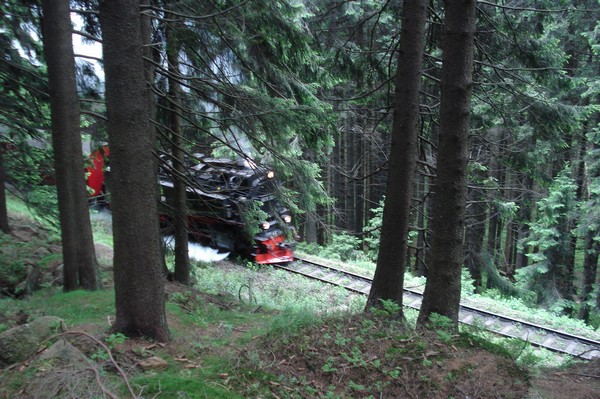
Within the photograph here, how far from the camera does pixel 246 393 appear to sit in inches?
140

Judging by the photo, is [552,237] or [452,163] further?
[552,237]

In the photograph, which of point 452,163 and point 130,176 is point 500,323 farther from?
point 130,176

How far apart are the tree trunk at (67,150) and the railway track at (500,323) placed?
24.8 ft

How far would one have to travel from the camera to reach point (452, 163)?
5.73 m

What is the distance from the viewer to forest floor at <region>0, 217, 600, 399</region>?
3.36m

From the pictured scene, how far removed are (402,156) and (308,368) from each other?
363 cm

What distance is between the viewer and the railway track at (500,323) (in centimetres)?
1026

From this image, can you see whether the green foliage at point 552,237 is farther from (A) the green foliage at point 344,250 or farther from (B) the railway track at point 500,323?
(B) the railway track at point 500,323

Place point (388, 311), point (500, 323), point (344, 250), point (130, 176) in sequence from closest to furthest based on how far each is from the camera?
point (130, 176), point (388, 311), point (500, 323), point (344, 250)

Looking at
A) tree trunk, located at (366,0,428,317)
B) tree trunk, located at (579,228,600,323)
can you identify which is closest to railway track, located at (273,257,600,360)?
tree trunk, located at (366,0,428,317)

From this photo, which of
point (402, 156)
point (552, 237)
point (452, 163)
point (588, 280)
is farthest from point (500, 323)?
point (588, 280)

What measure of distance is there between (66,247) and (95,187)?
14.2 metres

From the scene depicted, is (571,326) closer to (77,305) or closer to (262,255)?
(262,255)

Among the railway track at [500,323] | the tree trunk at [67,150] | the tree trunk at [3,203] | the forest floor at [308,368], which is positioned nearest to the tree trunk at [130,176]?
the forest floor at [308,368]
